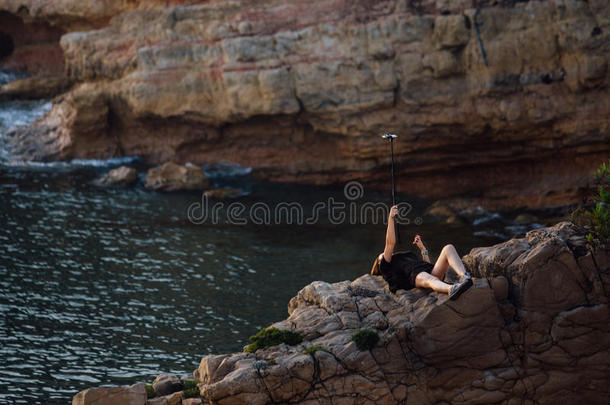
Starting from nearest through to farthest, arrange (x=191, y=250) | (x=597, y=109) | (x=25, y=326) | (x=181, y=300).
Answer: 1. (x=25, y=326)
2. (x=181, y=300)
3. (x=191, y=250)
4. (x=597, y=109)

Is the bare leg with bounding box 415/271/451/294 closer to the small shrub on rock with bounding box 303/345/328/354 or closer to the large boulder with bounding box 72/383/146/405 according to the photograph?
the small shrub on rock with bounding box 303/345/328/354

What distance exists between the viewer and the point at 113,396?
1436 cm

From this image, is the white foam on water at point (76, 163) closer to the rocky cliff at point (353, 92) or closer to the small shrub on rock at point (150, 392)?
the rocky cliff at point (353, 92)

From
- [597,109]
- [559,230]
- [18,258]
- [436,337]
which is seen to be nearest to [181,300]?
[18,258]

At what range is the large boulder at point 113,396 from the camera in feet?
47.1

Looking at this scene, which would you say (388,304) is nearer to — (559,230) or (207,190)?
(559,230)

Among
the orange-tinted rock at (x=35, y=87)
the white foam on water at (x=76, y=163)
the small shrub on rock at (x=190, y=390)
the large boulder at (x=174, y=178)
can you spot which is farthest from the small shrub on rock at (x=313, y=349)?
the orange-tinted rock at (x=35, y=87)

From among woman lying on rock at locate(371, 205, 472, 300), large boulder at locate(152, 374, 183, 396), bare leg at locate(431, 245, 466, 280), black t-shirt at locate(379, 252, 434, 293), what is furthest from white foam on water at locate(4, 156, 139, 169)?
bare leg at locate(431, 245, 466, 280)

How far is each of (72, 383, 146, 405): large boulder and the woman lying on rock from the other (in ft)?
18.9

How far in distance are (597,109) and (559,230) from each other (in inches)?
689

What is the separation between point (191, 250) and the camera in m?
27.0

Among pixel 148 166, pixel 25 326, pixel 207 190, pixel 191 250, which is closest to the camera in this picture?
pixel 25 326

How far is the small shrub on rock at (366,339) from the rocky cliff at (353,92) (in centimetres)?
2000

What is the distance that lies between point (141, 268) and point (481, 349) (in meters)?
13.9
